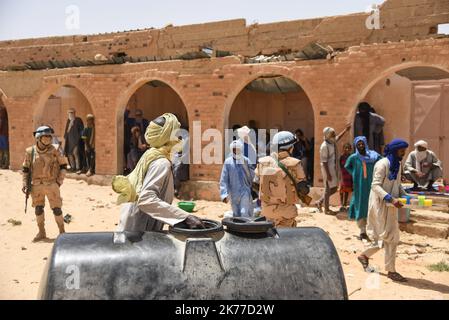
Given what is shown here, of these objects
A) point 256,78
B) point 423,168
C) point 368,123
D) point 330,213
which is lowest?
point 330,213

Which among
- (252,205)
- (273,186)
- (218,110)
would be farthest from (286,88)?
(273,186)

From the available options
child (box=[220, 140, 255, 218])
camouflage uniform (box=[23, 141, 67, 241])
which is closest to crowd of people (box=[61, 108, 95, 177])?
camouflage uniform (box=[23, 141, 67, 241])

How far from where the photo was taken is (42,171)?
7.12m

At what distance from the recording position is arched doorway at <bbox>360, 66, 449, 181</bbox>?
11461 mm

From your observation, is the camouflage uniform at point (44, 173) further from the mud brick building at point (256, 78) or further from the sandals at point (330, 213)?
the sandals at point (330, 213)

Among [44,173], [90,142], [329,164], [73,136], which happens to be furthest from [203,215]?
[73,136]

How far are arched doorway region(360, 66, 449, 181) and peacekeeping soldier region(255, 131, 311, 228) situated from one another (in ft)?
23.5

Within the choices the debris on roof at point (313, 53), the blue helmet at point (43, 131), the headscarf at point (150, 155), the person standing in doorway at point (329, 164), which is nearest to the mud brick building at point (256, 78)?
the debris on roof at point (313, 53)

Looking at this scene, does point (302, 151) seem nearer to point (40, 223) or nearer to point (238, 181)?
point (238, 181)

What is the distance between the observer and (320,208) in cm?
945

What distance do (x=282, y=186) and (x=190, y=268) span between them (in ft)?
8.45

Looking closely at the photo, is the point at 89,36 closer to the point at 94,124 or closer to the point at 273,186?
the point at 94,124

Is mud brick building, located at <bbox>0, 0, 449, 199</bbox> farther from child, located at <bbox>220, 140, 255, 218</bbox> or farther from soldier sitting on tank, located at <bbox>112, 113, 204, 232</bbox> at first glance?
soldier sitting on tank, located at <bbox>112, 113, 204, 232</bbox>
